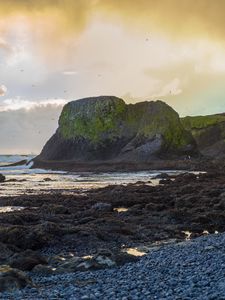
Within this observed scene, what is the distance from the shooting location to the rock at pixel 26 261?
44.2ft

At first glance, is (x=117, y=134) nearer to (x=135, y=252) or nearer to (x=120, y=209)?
(x=120, y=209)

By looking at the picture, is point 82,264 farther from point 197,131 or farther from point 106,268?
point 197,131

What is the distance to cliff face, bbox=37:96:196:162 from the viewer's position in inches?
3027

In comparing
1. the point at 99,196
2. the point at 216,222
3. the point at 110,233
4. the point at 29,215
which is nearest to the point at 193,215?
the point at 216,222

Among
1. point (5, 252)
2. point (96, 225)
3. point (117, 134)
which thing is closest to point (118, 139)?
point (117, 134)

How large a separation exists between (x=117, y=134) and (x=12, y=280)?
71647mm

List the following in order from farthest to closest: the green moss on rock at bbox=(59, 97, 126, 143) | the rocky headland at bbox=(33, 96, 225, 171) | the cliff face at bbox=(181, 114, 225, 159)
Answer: the cliff face at bbox=(181, 114, 225, 159) → the green moss on rock at bbox=(59, 97, 126, 143) → the rocky headland at bbox=(33, 96, 225, 171)

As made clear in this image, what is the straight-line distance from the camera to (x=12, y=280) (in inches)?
444

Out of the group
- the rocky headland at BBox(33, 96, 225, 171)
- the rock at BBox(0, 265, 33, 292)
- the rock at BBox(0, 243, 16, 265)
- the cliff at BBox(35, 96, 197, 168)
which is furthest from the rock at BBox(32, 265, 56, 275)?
the cliff at BBox(35, 96, 197, 168)

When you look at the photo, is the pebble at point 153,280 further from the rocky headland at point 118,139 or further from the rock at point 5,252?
the rocky headland at point 118,139

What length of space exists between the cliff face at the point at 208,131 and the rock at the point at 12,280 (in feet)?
287

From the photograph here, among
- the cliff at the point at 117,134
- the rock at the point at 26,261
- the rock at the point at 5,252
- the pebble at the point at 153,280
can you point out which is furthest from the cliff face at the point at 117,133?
the pebble at the point at 153,280

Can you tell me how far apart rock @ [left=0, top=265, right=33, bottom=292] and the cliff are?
200 ft

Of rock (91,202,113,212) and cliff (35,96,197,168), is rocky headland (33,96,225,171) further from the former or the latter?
rock (91,202,113,212)
